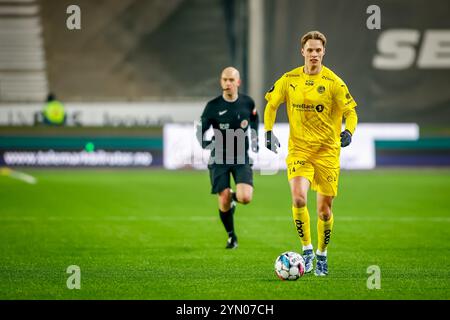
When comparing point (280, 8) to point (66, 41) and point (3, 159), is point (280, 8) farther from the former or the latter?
point (3, 159)

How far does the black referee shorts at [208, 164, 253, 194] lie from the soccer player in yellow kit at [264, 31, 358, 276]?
212 cm

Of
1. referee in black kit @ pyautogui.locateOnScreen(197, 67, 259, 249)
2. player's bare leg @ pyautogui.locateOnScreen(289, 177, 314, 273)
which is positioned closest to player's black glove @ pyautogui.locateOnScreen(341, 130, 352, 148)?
player's bare leg @ pyautogui.locateOnScreen(289, 177, 314, 273)

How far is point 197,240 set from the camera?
1289 centimetres

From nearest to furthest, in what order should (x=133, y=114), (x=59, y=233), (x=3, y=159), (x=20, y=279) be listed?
(x=20, y=279), (x=59, y=233), (x=3, y=159), (x=133, y=114)

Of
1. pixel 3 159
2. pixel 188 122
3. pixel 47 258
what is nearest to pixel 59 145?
pixel 3 159

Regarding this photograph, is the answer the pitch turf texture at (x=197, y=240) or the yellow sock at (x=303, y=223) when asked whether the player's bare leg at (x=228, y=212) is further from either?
the yellow sock at (x=303, y=223)

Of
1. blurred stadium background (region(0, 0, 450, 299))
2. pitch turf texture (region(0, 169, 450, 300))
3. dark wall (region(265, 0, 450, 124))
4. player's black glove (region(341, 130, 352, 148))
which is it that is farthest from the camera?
dark wall (region(265, 0, 450, 124))

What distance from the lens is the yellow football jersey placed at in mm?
9758

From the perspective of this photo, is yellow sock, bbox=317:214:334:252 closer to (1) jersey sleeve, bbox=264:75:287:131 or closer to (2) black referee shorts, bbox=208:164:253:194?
(1) jersey sleeve, bbox=264:75:287:131

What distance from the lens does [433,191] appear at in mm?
19922

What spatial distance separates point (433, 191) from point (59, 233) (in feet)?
29.9

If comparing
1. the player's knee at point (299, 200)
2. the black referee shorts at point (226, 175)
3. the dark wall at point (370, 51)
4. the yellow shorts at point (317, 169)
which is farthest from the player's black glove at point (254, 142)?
Answer: the dark wall at point (370, 51)

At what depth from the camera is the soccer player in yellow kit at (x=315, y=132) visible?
9.76m
